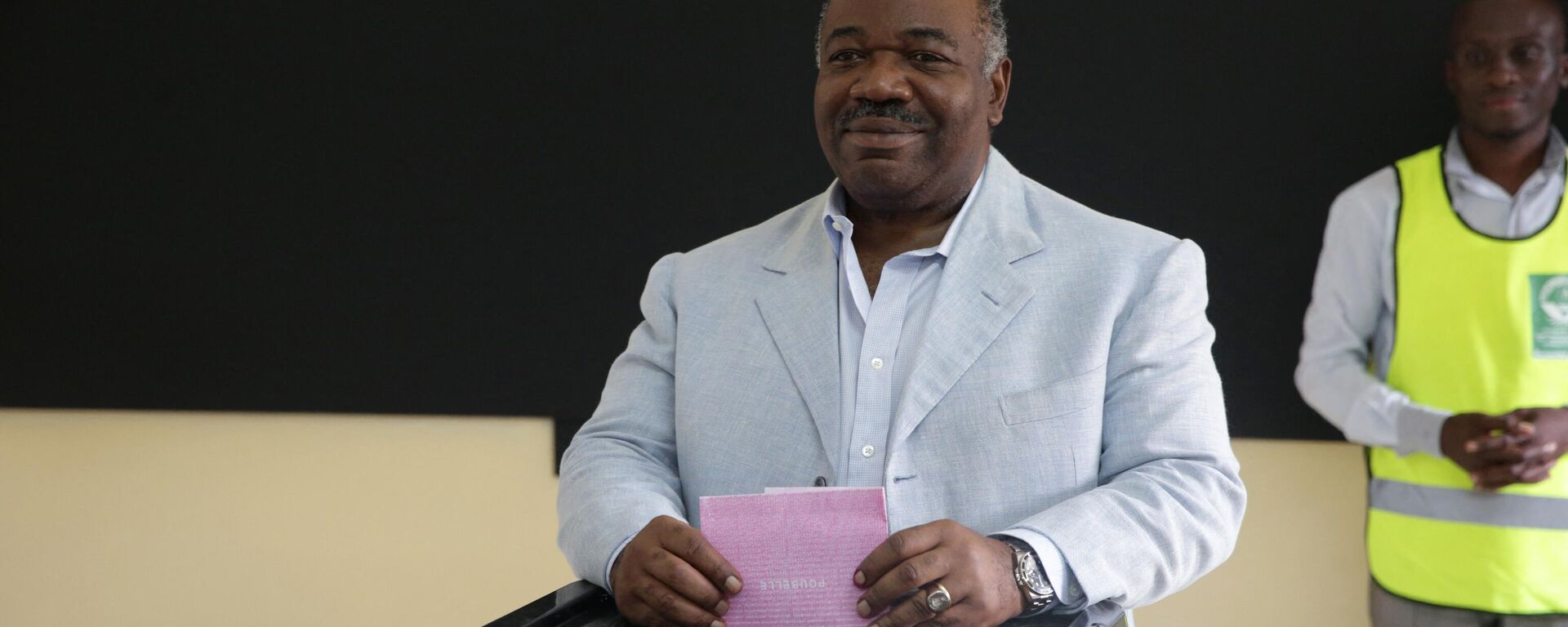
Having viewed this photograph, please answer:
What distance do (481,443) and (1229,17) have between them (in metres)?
2.05

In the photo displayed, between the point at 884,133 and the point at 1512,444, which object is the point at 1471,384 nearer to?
the point at 1512,444

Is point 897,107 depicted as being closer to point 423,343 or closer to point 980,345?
point 980,345

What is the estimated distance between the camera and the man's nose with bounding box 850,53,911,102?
5.35 feet

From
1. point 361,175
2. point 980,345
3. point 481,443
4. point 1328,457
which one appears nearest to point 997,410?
point 980,345

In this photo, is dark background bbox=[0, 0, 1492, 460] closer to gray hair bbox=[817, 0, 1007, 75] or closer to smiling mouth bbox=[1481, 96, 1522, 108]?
smiling mouth bbox=[1481, 96, 1522, 108]

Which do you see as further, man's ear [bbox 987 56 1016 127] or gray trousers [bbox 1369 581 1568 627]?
Result: gray trousers [bbox 1369 581 1568 627]

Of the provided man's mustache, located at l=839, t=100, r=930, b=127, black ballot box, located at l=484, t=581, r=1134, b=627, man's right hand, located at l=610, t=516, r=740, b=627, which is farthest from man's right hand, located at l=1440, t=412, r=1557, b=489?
man's right hand, located at l=610, t=516, r=740, b=627

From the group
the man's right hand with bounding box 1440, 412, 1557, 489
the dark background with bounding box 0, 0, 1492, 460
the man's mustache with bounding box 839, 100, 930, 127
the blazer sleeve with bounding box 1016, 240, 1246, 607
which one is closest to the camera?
the blazer sleeve with bounding box 1016, 240, 1246, 607


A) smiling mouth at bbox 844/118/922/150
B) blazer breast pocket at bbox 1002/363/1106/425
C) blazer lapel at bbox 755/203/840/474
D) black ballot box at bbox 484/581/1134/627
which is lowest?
black ballot box at bbox 484/581/1134/627

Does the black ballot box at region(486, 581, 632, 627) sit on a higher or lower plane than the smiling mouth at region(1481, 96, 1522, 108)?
lower

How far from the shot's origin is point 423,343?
135 inches

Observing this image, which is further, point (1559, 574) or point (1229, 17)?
point (1229, 17)

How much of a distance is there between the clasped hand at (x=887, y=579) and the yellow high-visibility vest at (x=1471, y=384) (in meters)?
1.57

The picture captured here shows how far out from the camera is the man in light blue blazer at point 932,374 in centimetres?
143
